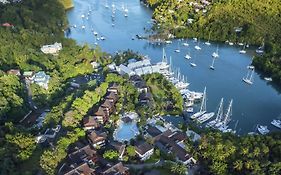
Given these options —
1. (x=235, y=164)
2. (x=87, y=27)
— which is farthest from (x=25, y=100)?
(x=87, y=27)

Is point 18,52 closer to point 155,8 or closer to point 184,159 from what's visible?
point 184,159

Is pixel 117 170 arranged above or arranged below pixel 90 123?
below

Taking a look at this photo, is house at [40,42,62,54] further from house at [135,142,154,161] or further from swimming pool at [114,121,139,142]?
house at [135,142,154,161]

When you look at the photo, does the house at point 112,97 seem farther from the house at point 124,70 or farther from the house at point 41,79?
the house at point 41,79

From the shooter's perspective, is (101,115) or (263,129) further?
(263,129)

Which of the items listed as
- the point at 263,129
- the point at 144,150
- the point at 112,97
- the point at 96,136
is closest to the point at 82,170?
the point at 96,136

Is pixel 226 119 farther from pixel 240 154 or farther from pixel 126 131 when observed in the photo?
pixel 126 131

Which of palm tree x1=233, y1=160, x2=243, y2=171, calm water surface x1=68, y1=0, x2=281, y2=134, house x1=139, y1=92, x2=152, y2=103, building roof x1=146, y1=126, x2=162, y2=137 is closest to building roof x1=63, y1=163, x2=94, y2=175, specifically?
building roof x1=146, y1=126, x2=162, y2=137
